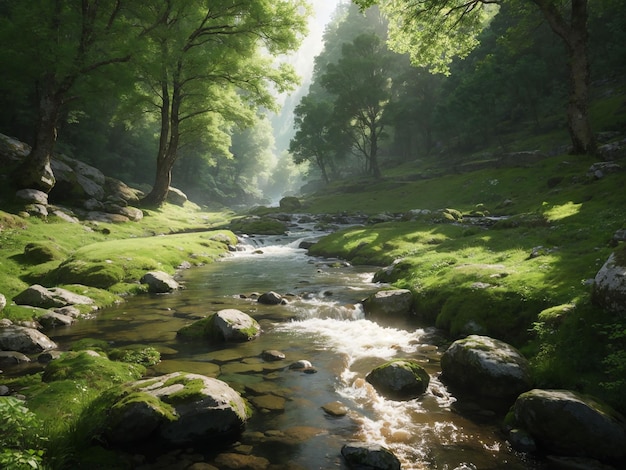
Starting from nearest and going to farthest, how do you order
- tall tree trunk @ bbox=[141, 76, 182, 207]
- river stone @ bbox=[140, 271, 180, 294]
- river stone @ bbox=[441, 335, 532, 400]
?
river stone @ bbox=[441, 335, 532, 400]
river stone @ bbox=[140, 271, 180, 294]
tall tree trunk @ bbox=[141, 76, 182, 207]

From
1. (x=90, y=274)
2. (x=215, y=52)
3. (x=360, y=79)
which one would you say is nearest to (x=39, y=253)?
(x=90, y=274)

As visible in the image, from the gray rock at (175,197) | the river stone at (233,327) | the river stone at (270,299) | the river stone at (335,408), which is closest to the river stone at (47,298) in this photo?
the river stone at (233,327)

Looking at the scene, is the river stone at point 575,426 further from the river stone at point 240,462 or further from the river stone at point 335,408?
the river stone at point 240,462

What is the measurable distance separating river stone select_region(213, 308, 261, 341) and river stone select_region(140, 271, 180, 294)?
691 cm

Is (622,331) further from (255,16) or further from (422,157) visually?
(422,157)

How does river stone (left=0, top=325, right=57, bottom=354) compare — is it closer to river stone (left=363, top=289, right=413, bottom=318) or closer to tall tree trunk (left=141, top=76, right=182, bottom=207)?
river stone (left=363, top=289, right=413, bottom=318)

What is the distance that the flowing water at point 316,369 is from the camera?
21.4 ft

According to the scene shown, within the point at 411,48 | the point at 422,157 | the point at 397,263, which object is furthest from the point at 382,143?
the point at 397,263

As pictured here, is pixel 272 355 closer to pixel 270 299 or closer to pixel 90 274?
pixel 270 299

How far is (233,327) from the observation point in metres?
11.7

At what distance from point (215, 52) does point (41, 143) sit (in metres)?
15.5

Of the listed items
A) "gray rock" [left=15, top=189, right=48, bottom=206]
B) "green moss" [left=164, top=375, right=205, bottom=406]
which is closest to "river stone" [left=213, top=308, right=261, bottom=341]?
"green moss" [left=164, top=375, right=205, bottom=406]

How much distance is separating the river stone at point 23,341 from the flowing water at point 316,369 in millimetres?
598

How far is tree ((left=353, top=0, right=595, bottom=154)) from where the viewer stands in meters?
26.4
